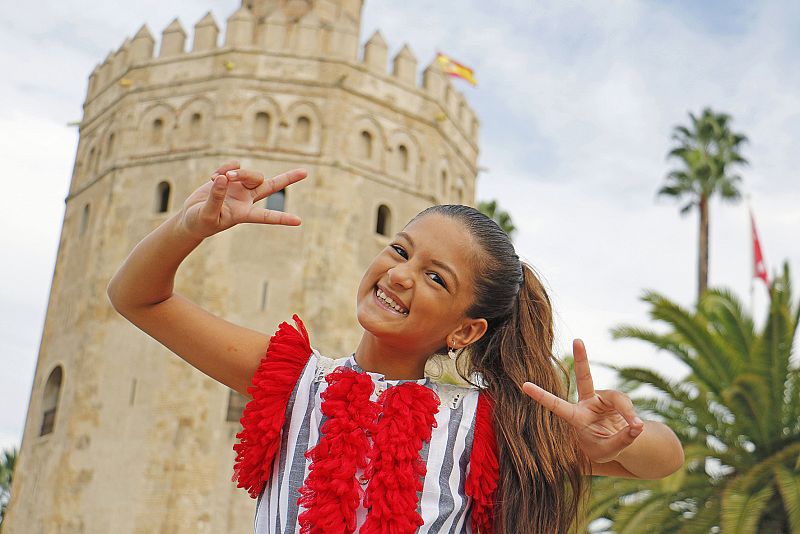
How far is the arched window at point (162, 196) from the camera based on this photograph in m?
16.4

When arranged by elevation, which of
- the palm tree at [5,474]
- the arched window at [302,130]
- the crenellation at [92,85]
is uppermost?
the crenellation at [92,85]

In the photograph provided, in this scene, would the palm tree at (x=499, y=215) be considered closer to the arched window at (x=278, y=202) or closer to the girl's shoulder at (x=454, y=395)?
the arched window at (x=278, y=202)

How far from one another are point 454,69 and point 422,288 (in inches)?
668

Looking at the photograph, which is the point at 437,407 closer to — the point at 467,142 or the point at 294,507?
the point at 294,507

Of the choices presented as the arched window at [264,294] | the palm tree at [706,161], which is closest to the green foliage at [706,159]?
the palm tree at [706,161]

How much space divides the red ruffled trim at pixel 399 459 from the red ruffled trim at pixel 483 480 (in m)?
0.12

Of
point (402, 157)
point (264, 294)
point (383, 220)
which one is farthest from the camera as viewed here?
point (402, 157)

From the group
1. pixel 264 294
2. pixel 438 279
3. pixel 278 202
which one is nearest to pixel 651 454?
pixel 438 279

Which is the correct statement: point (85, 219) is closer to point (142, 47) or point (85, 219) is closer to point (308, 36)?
point (142, 47)

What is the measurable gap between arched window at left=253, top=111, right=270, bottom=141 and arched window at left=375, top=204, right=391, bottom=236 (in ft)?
7.77

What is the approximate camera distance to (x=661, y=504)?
36.3 feet

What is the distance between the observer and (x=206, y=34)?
17.2 m

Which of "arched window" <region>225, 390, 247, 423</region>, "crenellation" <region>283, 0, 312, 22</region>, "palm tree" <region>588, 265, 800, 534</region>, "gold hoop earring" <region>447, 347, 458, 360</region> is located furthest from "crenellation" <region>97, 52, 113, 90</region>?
"gold hoop earring" <region>447, 347, 458, 360</region>

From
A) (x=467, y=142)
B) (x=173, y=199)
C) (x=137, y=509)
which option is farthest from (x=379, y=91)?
(x=137, y=509)
